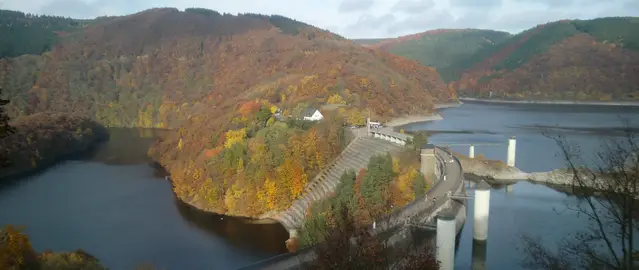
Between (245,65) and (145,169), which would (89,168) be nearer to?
(145,169)

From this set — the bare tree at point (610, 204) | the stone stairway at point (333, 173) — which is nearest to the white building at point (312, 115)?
the stone stairway at point (333, 173)

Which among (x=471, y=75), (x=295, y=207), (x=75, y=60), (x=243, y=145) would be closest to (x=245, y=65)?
(x=75, y=60)

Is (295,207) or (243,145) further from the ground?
(243,145)

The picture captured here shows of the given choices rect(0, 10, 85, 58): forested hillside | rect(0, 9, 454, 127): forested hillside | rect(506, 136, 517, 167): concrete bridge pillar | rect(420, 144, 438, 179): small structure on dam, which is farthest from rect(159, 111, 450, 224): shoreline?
rect(0, 10, 85, 58): forested hillside

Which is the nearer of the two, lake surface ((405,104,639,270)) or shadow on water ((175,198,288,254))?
lake surface ((405,104,639,270))

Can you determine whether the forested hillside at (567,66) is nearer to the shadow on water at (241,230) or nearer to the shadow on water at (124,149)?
the shadow on water at (124,149)

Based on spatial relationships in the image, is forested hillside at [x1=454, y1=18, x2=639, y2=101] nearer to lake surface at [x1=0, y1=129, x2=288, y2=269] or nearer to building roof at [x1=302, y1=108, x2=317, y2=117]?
building roof at [x1=302, y1=108, x2=317, y2=117]
